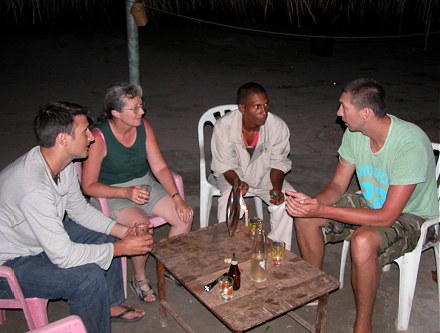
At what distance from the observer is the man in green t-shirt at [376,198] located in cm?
305

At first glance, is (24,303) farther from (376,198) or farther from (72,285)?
(376,198)

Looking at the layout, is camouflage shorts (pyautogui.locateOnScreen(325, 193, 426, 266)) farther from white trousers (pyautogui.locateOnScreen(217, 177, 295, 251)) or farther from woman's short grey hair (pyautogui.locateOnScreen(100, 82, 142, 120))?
woman's short grey hair (pyautogui.locateOnScreen(100, 82, 142, 120))

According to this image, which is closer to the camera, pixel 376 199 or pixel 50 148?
pixel 50 148

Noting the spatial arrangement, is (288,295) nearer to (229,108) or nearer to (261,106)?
(261,106)

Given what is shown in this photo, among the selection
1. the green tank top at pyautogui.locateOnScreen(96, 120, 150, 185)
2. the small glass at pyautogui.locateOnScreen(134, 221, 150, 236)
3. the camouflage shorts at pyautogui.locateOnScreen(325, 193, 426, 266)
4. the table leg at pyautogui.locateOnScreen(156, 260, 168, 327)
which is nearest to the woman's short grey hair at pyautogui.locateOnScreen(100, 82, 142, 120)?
the green tank top at pyautogui.locateOnScreen(96, 120, 150, 185)

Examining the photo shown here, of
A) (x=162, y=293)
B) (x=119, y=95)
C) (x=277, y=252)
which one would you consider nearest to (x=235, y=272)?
(x=277, y=252)

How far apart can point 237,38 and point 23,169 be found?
41.5 feet

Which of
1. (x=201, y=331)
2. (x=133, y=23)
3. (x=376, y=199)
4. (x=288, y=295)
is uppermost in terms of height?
(x=133, y=23)

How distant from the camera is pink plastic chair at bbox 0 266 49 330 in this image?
105 inches

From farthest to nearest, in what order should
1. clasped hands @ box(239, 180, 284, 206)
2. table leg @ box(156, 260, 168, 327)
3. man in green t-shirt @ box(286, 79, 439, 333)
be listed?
clasped hands @ box(239, 180, 284, 206), table leg @ box(156, 260, 168, 327), man in green t-shirt @ box(286, 79, 439, 333)

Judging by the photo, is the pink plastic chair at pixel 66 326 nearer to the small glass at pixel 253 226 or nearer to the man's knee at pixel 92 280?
the man's knee at pixel 92 280

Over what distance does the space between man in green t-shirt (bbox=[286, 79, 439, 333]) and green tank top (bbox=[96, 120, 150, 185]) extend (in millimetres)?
1182

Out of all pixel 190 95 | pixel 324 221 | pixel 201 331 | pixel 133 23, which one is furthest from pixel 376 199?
pixel 190 95

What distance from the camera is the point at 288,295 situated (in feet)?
8.90
